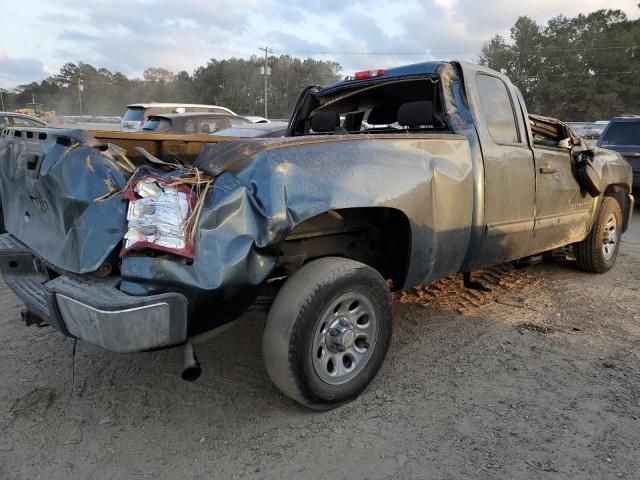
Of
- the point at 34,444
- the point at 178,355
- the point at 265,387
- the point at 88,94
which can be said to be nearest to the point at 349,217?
the point at 265,387

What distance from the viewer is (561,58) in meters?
58.3

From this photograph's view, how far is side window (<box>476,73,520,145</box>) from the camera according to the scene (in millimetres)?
3898

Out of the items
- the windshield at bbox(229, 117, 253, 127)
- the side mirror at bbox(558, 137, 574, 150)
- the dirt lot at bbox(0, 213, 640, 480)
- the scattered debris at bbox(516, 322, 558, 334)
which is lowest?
the dirt lot at bbox(0, 213, 640, 480)

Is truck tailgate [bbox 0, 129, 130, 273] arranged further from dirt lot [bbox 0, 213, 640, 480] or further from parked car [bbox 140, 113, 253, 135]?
parked car [bbox 140, 113, 253, 135]

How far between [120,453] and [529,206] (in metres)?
3.43

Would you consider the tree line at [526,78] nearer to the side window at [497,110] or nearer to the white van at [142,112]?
the white van at [142,112]

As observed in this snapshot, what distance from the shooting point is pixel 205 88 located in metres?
72.3

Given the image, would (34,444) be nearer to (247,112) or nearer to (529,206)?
(529,206)

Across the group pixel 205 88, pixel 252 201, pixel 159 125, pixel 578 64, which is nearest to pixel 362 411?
pixel 252 201

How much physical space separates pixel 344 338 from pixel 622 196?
187 inches

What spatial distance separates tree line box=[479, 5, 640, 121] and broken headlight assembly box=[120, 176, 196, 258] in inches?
2348

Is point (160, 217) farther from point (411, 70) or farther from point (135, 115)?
point (135, 115)

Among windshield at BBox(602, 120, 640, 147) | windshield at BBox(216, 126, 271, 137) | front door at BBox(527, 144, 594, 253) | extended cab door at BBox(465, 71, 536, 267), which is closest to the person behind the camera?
extended cab door at BBox(465, 71, 536, 267)

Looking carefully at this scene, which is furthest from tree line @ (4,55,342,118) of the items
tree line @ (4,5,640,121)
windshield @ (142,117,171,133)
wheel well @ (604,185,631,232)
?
wheel well @ (604,185,631,232)
